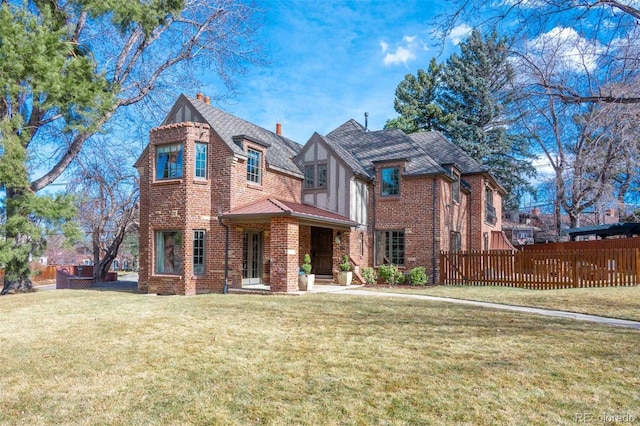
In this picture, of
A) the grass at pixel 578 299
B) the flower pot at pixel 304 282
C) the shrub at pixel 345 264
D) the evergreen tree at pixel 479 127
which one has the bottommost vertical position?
the grass at pixel 578 299

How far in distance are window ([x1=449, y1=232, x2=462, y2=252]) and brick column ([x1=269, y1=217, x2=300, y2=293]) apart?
9506mm

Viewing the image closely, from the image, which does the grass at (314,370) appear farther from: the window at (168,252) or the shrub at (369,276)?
the shrub at (369,276)

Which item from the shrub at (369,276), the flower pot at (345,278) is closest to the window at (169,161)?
the flower pot at (345,278)

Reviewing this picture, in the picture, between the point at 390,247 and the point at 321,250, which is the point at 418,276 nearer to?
the point at 390,247

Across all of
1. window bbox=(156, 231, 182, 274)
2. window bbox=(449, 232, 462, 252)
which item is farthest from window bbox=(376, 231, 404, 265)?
window bbox=(156, 231, 182, 274)

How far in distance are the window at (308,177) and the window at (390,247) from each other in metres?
3.94

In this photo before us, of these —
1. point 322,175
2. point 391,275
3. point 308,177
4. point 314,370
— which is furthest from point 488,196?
point 314,370

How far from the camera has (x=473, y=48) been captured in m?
37.5

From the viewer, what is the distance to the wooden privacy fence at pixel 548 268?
15953 mm

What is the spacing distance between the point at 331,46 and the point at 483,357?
14.3 m

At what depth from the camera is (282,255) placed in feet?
46.8

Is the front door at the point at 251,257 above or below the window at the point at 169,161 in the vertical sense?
below

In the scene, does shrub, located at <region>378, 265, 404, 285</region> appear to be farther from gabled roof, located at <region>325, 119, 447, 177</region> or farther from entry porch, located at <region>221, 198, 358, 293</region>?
gabled roof, located at <region>325, 119, 447, 177</region>

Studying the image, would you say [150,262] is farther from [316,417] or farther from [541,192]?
[541,192]
